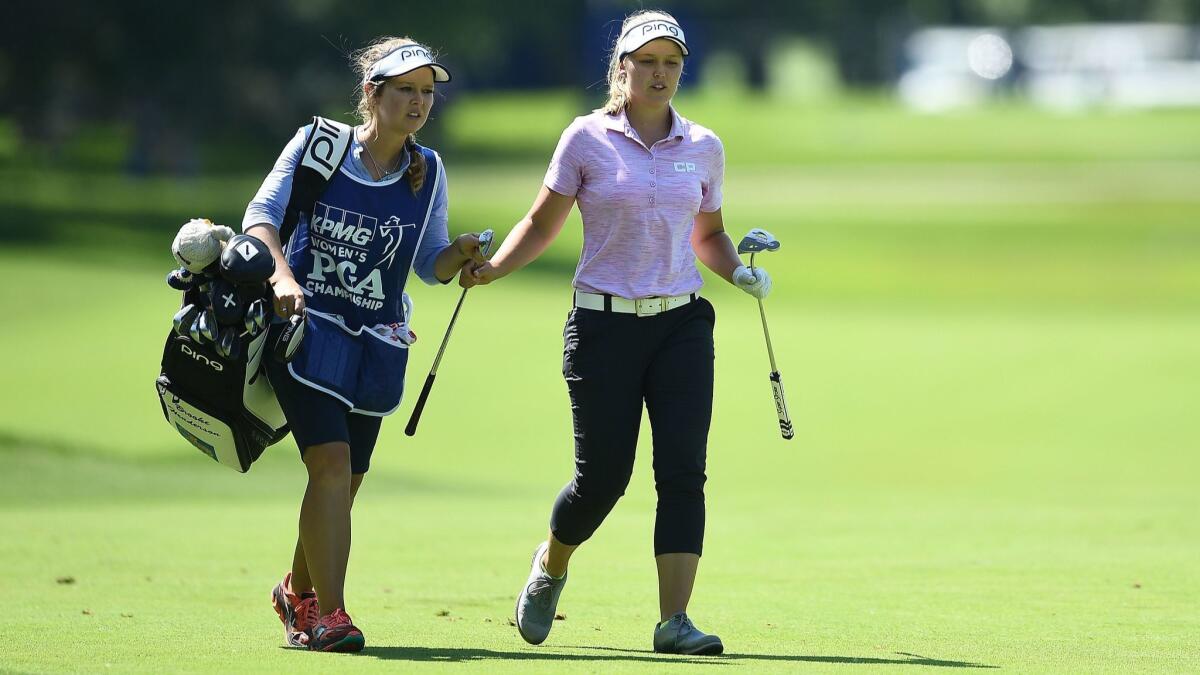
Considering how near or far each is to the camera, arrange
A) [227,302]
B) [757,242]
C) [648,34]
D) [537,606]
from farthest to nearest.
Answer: [757,242]
[537,606]
[648,34]
[227,302]

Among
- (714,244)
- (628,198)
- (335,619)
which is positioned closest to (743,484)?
(714,244)

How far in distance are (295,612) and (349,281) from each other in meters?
1.10

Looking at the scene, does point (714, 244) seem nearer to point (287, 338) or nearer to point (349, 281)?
point (349, 281)

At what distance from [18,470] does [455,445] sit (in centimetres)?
416

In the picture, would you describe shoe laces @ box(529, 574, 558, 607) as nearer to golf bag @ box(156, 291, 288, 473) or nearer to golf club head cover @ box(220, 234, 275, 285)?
golf bag @ box(156, 291, 288, 473)

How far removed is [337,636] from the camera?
5598 millimetres

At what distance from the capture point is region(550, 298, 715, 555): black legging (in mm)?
6043

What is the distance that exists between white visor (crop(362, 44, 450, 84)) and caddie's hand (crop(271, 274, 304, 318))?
0.79 metres

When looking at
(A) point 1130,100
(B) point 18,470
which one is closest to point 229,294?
(B) point 18,470

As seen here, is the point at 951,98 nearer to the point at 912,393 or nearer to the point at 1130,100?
the point at 1130,100

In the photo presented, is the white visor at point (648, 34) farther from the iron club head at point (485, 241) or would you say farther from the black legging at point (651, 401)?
the black legging at point (651, 401)

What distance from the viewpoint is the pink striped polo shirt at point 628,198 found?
5988mm

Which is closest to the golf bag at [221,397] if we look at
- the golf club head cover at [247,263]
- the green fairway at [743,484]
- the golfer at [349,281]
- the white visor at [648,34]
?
the golfer at [349,281]

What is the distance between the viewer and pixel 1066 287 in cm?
3166
